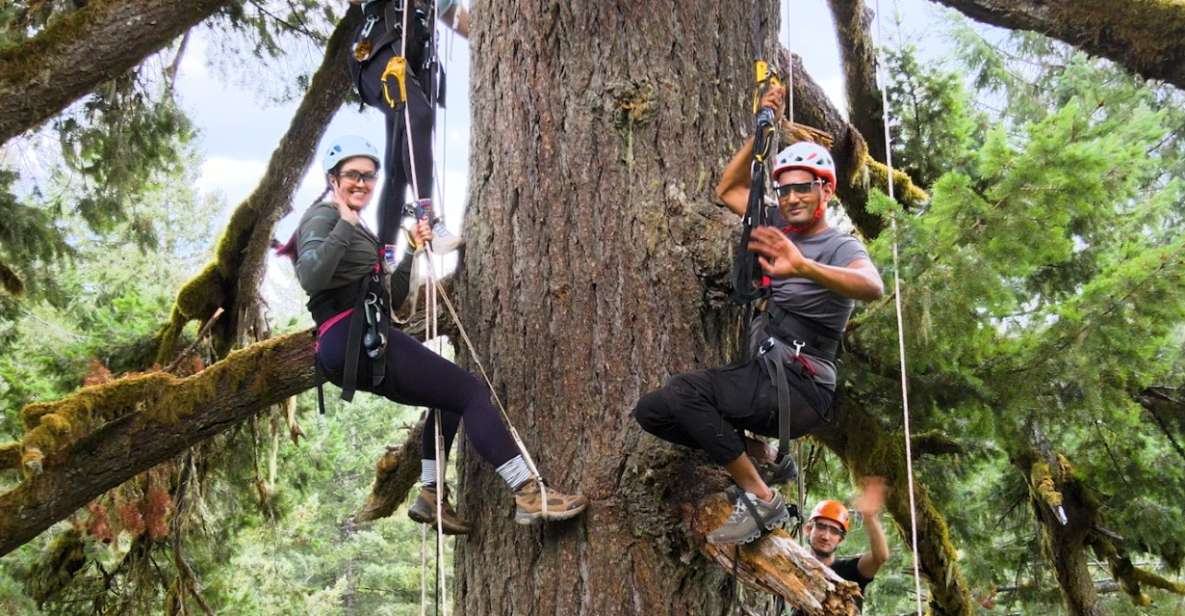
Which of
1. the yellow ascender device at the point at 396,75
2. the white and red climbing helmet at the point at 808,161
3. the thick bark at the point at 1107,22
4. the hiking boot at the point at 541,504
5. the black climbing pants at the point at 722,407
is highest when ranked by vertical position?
the yellow ascender device at the point at 396,75

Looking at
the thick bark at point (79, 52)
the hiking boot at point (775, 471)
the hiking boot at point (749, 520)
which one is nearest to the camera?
the hiking boot at point (749, 520)

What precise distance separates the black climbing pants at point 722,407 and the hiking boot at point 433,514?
2.49 ft

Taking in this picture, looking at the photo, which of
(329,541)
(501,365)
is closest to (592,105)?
(501,365)

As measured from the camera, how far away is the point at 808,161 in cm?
358

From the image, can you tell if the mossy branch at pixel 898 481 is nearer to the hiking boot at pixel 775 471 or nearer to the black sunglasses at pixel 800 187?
the hiking boot at pixel 775 471

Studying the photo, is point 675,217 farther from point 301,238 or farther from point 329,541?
point 329,541

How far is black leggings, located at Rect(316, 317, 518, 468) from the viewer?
3.41 metres

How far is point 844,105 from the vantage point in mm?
7293

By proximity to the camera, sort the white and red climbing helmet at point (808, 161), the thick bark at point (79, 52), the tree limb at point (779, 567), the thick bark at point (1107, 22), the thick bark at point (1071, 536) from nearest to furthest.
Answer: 1. the tree limb at point (779, 567)
2. the white and red climbing helmet at point (808, 161)
3. the thick bark at point (79, 52)
4. the thick bark at point (1107, 22)
5. the thick bark at point (1071, 536)

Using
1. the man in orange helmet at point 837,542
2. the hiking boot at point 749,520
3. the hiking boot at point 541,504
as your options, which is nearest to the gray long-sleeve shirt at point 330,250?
the hiking boot at point 541,504

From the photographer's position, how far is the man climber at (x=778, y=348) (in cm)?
318

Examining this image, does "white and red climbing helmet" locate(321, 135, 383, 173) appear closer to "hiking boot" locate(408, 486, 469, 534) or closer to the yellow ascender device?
the yellow ascender device

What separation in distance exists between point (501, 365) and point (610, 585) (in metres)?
0.82

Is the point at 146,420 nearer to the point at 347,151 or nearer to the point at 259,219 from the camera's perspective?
the point at 347,151
